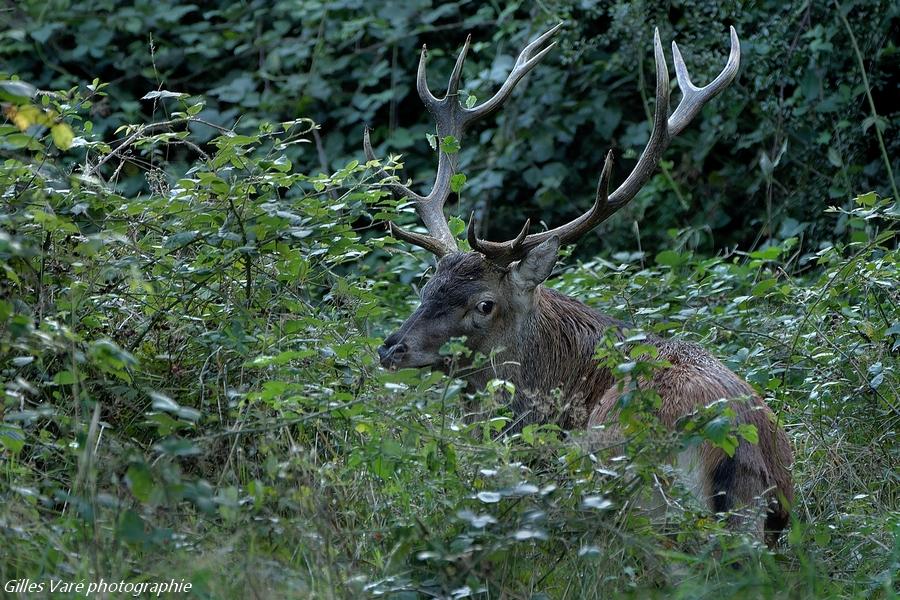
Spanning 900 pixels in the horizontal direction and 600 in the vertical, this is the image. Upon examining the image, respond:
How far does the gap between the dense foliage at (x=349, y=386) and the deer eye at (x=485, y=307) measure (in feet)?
1.25

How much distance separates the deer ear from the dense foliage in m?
0.55

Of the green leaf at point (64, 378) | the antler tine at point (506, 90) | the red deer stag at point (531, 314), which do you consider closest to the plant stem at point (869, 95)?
the red deer stag at point (531, 314)

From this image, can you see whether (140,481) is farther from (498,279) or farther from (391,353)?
(498,279)

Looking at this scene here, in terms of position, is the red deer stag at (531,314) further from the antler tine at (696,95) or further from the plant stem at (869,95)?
the plant stem at (869,95)

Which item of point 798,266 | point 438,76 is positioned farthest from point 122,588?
point 438,76

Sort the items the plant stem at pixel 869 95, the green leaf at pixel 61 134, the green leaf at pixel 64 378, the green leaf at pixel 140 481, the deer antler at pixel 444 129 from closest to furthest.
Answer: the green leaf at pixel 140 481, the green leaf at pixel 61 134, the green leaf at pixel 64 378, the deer antler at pixel 444 129, the plant stem at pixel 869 95

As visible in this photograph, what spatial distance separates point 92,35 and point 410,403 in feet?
24.2

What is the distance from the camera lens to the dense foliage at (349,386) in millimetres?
3475

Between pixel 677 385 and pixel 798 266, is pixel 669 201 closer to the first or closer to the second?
pixel 798 266

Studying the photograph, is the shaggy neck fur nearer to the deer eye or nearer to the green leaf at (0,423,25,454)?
the deer eye

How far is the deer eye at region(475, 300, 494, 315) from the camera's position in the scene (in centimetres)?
534

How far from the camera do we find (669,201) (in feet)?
28.8

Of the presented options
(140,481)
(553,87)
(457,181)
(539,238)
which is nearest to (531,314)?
(539,238)

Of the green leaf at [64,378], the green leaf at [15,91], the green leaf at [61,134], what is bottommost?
the green leaf at [64,378]
